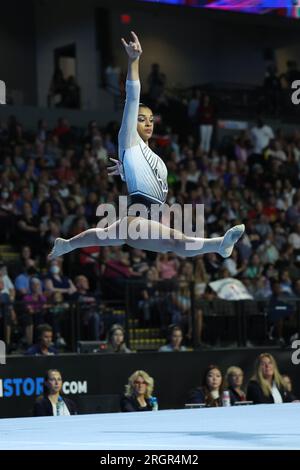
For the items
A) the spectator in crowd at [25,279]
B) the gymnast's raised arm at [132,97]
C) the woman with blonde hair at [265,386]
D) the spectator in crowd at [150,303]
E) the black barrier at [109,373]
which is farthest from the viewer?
the spectator in crowd at [150,303]

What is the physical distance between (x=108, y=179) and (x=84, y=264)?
11.4 feet

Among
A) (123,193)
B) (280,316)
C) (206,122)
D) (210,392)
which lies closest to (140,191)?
(210,392)

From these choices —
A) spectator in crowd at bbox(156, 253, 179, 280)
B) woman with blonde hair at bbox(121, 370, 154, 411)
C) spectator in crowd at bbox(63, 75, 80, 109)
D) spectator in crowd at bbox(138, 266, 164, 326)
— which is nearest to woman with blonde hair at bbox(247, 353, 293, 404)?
woman with blonde hair at bbox(121, 370, 154, 411)

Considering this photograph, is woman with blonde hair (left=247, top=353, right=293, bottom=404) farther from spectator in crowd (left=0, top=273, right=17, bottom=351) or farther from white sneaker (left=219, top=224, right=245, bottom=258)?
white sneaker (left=219, top=224, right=245, bottom=258)

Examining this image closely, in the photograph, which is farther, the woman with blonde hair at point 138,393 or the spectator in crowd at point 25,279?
the spectator in crowd at point 25,279

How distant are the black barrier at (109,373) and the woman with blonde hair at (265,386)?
1.51m

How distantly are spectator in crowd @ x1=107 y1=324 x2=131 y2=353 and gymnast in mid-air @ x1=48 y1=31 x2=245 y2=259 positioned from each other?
205 inches

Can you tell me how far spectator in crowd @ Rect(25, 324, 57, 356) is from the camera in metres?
Result: 12.0

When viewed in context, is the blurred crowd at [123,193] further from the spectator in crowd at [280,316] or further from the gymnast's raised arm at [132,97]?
the gymnast's raised arm at [132,97]

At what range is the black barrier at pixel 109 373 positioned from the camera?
11.8m

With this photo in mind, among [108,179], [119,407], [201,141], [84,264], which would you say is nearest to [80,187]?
[108,179]

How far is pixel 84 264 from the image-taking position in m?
→ 14.9

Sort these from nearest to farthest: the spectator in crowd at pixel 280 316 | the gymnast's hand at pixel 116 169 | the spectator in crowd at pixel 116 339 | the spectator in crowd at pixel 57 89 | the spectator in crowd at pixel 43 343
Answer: the gymnast's hand at pixel 116 169 → the spectator in crowd at pixel 43 343 → the spectator in crowd at pixel 116 339 → the spectator in crowd at pixel 280 316 → the spectator in crowd at pixel 57 89

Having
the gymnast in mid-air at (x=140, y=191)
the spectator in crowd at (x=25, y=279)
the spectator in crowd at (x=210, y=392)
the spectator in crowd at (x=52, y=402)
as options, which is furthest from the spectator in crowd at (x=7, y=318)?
the gymnast in mid-air at (x=140, y=191)
